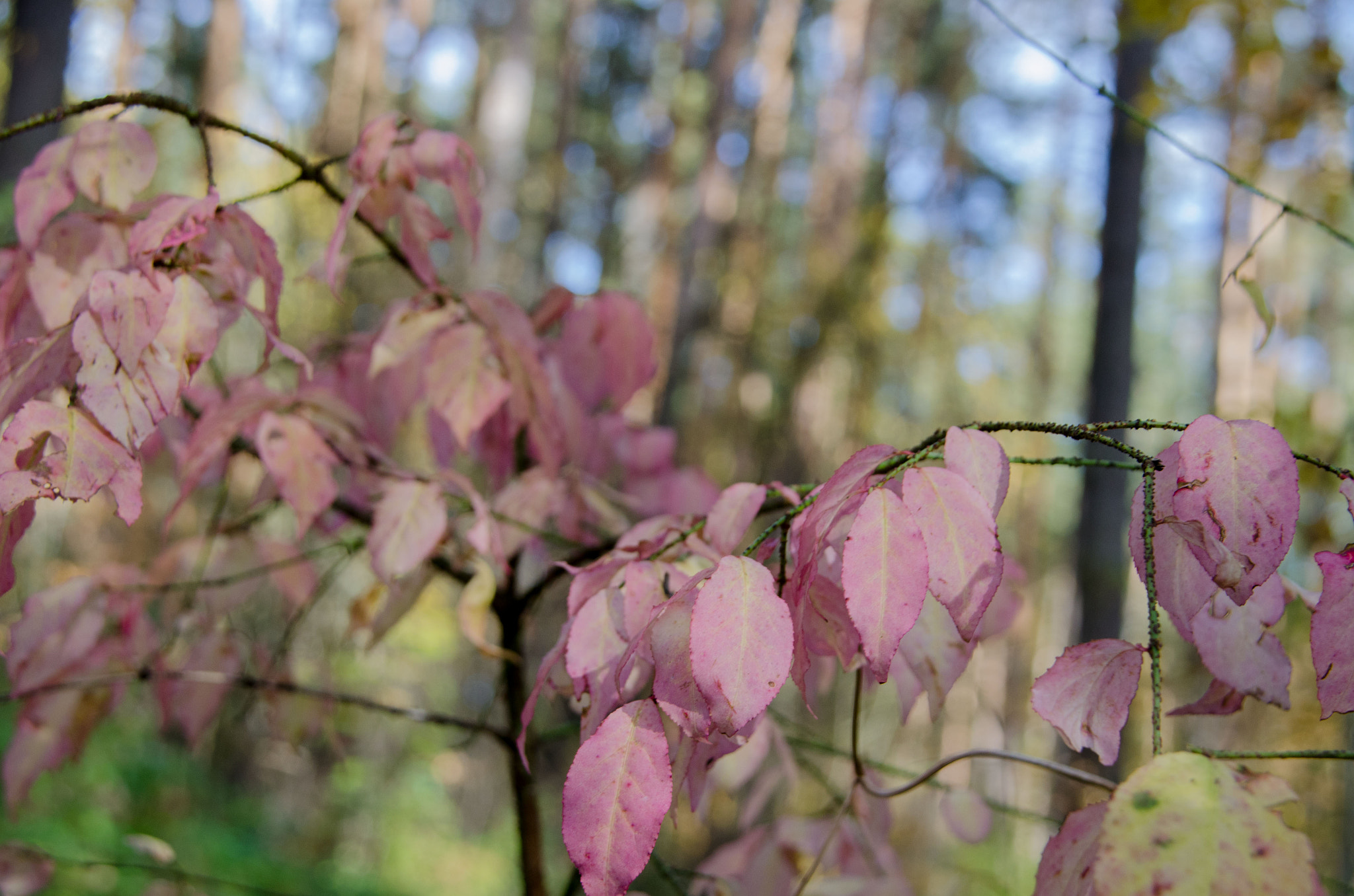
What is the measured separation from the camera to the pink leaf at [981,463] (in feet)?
1.76

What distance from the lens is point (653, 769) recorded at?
51 cm

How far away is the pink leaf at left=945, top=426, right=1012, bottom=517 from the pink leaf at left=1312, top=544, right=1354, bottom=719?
0.19m

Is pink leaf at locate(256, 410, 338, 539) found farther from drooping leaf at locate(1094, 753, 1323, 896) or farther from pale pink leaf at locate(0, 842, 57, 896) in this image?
drooping leaf at locate(1094, 753, 1323, 896)

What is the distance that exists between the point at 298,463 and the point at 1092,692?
2.43ft

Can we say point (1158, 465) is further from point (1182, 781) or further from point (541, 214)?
point (541, 214)

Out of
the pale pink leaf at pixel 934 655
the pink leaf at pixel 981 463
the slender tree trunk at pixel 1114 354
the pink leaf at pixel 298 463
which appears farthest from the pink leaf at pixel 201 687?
the slender tree trunk at pixel 1114 354

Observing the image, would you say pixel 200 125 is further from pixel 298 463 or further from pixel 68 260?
pixel 298 463

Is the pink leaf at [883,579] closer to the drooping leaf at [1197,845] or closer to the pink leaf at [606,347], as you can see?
the drooping leaf at [1197,845]

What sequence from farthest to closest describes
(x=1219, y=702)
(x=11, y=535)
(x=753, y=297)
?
(x=753, y=297)
(x=1219, y=702)
(x=11, y=535)

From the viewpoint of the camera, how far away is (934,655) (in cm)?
69

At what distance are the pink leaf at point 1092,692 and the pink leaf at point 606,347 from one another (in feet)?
2.14

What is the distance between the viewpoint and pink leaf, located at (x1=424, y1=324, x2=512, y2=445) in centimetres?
87

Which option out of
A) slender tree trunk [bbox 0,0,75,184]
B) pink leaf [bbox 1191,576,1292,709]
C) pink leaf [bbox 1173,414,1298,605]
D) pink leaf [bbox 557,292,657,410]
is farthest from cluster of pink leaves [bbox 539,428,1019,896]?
slender tree trunk [bbox 0,0,75,184]

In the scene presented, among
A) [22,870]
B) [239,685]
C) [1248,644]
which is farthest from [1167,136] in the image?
[22,870]
